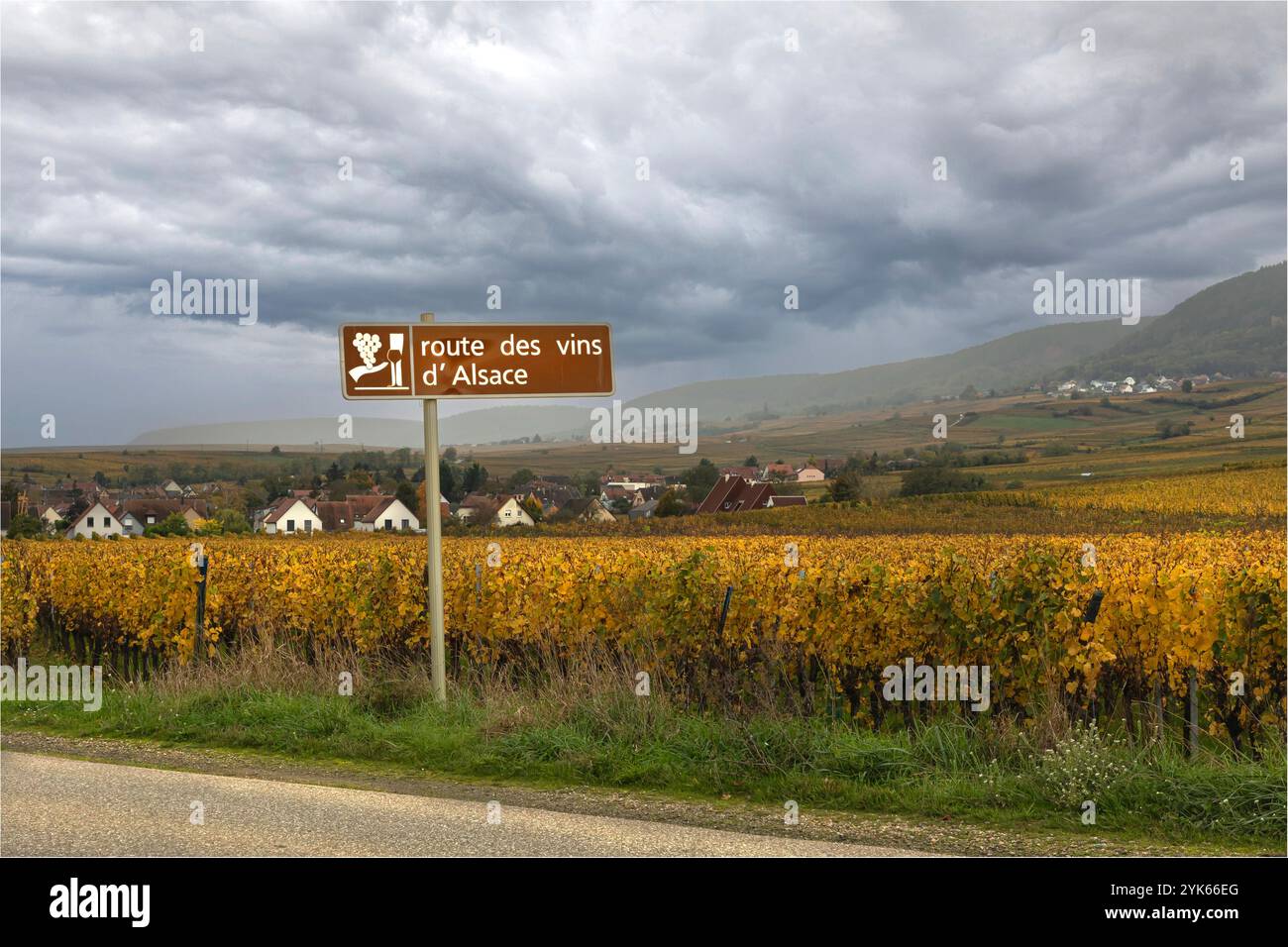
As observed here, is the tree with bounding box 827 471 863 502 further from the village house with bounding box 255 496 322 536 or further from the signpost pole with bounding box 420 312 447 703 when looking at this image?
the signpost pole with bounding box 420 312 447 703

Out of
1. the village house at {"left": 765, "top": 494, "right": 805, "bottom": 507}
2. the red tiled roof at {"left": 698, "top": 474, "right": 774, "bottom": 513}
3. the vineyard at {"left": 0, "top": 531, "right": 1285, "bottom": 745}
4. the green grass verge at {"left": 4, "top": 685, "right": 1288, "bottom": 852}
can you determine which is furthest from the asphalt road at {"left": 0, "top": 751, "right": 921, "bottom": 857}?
the red tiled roof at {"left": 698, "top": 474, "right": 774, "bottom": 513}

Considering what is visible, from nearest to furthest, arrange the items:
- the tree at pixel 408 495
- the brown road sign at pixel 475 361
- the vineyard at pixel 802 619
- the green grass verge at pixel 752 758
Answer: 1. the green grass verge at pixel 752 758
2. the vineyard at pixel 802 619
3. the brown road sign at pixel 475 361
4. the tree at pixel 408 495

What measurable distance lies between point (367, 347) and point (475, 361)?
1058 millimetres

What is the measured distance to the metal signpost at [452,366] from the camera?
10.7 m

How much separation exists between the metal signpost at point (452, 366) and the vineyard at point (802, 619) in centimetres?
210

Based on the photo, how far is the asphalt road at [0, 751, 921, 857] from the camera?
21.5 feet

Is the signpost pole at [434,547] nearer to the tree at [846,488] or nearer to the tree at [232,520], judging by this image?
the tree at [232,520]

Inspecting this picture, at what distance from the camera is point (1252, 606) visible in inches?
351

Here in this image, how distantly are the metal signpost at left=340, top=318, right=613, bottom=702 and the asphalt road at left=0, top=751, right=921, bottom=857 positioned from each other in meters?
2.98

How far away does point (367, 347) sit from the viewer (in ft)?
35.1

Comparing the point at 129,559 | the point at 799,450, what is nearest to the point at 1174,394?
the point at 799,450

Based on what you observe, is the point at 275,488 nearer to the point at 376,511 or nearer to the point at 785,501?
the point at 376,511

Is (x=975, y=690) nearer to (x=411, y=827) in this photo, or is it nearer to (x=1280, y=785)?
(x=1280, y=785)

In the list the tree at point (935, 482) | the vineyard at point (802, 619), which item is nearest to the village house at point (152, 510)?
the tree at point (935, 482)
